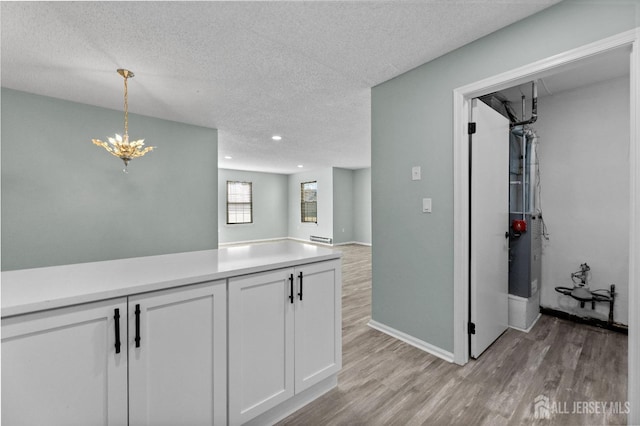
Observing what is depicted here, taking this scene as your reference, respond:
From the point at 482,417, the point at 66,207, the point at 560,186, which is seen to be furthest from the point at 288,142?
the point at 482,417

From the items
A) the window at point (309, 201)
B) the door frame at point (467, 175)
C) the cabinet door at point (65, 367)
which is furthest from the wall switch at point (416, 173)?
the window at point (309, 201)

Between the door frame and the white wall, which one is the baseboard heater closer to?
the white wall

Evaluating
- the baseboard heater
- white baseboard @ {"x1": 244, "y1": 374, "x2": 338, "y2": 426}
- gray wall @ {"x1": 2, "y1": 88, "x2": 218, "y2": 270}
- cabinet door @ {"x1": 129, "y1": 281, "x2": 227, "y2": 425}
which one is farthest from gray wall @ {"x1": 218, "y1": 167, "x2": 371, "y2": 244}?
cabinet door @ {"x1": 129, "y1": 281, "x2": 227, "y2": 425}

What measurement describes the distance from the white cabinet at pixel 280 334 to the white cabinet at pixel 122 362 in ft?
0.24

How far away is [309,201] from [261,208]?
5.74ft

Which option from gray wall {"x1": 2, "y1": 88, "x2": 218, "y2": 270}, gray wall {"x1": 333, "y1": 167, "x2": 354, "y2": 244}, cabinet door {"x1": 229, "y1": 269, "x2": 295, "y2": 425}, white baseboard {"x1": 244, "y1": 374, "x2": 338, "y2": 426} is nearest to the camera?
cabinet door {"x1": 229, "y1": 269, "x2": 295, "y2": 425}

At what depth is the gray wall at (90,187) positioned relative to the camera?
313 centimetres

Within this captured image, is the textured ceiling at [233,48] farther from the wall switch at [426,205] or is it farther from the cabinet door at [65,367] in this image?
the cabinet door at [65,367]

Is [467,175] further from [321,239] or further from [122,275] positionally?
[321,239]

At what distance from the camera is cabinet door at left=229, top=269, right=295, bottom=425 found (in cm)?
141

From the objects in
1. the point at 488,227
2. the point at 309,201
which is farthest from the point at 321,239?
the point at 488,227

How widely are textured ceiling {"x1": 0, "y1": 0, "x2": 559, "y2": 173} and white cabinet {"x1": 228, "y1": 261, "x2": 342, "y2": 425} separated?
5.55ft

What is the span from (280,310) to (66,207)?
3466mm

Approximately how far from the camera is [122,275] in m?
1.25
